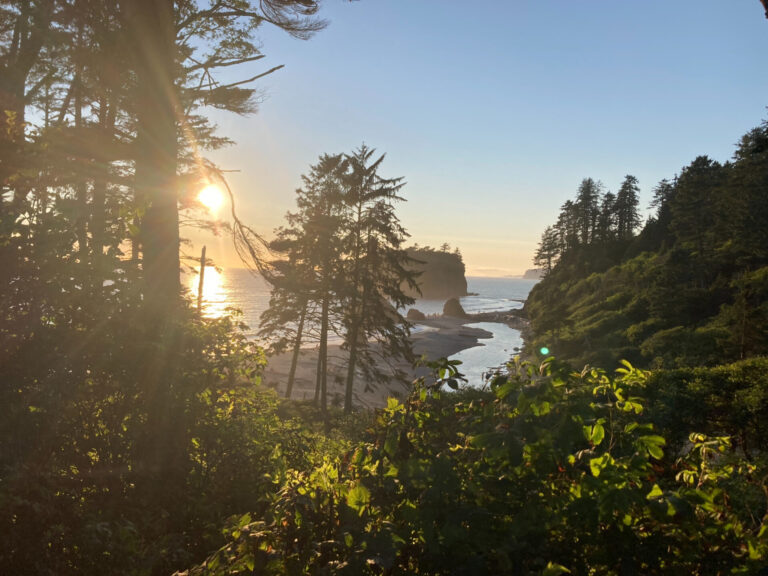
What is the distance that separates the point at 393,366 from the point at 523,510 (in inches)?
1040

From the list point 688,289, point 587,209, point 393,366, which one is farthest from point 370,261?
point 587,209

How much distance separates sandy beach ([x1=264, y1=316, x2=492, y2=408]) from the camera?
27.3m

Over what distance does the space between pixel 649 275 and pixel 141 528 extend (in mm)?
41616

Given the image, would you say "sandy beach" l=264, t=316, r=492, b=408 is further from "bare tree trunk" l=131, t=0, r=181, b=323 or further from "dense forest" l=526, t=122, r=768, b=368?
"dense forest" l=526, t=122, r=768, b=368

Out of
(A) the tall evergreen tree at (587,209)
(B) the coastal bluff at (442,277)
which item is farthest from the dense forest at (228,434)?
(B) the coastal bluff at (442,277)

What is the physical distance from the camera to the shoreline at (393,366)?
26.4 metres

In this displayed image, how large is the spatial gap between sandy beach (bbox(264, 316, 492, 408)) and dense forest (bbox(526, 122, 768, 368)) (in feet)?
37.3

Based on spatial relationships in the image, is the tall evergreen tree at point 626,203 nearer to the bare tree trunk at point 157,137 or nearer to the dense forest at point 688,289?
the dense forest at point 688,289

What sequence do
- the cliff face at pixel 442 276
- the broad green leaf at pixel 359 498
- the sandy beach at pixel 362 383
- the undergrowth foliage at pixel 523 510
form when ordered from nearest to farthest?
the undergrowth foliage at pixel 523 510 → the broad green leaf at pixel 359 498 → the sandy beach at pixel 362 383 → the cliff face at pixel 442 276

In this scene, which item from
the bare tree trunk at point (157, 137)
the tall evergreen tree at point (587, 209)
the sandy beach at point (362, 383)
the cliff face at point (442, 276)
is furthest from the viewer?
the cliff face at point (442, 276)

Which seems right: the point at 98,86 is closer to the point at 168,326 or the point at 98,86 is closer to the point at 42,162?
the point at 42,162

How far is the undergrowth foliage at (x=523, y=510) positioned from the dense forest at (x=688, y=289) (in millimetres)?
6998

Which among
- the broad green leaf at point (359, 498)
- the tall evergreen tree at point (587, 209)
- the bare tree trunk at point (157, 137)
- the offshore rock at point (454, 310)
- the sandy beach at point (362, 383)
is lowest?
the sandy beach at point (362, 383)

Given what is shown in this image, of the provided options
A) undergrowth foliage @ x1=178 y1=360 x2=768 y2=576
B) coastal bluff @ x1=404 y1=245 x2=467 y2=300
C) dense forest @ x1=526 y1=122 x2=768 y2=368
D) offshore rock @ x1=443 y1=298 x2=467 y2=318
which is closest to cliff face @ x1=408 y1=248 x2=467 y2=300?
coastal bluff @ x1=404 y1=245 x2=467 y2=300
